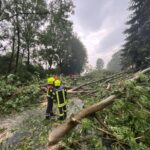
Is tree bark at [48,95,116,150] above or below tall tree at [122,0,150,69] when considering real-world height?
below

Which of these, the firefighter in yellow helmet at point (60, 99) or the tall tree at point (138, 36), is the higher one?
the tall tree at point (138, 36)

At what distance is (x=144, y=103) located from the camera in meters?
4.93

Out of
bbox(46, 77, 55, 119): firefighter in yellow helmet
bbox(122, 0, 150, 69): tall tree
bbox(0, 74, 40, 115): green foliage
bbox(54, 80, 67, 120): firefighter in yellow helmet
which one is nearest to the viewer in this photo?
bbox(54, 80, 67, 120): firefighter in yellow helmet

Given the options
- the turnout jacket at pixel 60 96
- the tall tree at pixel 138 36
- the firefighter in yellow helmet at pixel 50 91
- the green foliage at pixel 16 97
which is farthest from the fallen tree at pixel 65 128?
the tall tree at pixel 138 36

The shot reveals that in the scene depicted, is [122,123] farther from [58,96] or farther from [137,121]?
[58,96]

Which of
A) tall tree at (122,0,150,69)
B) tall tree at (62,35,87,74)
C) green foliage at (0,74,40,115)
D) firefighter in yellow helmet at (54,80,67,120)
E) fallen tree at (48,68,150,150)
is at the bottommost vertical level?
fallen tree at (48,68,150,150)

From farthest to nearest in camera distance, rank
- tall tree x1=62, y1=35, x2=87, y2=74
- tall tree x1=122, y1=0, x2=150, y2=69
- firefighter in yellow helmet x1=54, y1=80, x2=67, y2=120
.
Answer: tall tree x1=62, y1=35, x2=87, y2=74
tall tree x1=122, y1=0, x2=150, y2=69
firefighter in yellow helmet x1=54, y1=80, x2=67, y2=120

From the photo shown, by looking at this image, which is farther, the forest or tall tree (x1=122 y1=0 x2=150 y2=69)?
tall tree (x1=122 y1=0 x2=150 y2=69)

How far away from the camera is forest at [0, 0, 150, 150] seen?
416cm

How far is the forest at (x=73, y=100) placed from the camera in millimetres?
4164

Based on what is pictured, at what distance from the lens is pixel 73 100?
9.70 m


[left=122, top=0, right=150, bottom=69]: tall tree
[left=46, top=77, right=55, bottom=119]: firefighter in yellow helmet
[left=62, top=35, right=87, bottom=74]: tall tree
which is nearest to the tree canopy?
[left=62, top=35, right=87, bottom=74]: tall tree

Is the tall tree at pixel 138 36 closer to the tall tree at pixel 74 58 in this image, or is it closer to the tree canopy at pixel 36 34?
the tree canopy at pixel 36 34

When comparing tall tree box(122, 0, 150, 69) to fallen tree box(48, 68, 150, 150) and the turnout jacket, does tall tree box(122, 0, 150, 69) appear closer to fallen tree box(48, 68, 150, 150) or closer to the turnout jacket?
the turnout jacket
